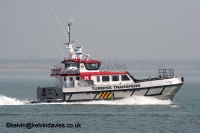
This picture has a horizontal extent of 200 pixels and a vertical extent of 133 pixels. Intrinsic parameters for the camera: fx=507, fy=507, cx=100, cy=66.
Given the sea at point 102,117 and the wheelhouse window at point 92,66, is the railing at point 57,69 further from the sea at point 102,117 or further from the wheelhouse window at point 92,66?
the sea at point 102,117

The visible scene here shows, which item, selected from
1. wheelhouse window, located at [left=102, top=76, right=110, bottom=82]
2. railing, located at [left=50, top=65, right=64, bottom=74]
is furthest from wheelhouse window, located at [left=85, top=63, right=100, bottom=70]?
railing, located at [left=50, top=65, right=64, bottom=74]

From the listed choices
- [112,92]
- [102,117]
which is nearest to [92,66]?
[112,92]

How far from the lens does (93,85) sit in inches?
1634

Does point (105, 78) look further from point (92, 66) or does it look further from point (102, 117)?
point (102, 117)

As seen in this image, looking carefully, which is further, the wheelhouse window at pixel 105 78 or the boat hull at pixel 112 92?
the wheelhouse window at pixel 105 78

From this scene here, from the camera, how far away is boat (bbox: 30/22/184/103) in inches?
1619

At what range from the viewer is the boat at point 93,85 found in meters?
41.1

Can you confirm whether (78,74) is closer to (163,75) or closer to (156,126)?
(163,75)

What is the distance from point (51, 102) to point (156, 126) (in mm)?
11541

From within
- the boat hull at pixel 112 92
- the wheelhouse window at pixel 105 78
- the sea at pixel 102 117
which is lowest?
the sea at pixel 102 117

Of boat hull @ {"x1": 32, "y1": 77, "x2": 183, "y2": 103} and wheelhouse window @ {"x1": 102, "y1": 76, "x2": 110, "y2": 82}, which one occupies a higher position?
wheelhouse window @ {"x1": 102, "y1": 76, "x2": 110, "y2": 82}

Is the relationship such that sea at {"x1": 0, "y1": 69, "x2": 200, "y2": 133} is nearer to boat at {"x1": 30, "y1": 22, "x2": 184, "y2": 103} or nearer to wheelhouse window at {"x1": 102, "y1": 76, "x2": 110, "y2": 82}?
boat at {"x1": 30, "y1": 22, "x2": 184, "y2": 103}

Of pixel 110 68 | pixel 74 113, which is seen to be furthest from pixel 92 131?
pixel 110 68

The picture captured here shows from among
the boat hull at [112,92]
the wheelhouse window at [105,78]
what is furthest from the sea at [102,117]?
the wheelhouse window at [105,78]
